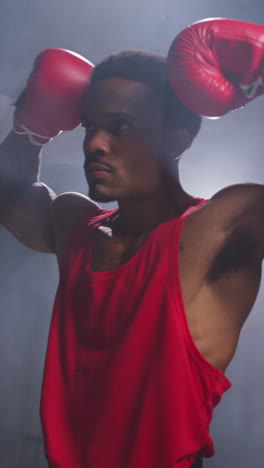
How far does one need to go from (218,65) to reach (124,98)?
0.23 m

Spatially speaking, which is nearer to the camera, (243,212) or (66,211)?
(243,212)

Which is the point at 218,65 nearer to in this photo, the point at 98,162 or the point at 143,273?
the point at 98,162

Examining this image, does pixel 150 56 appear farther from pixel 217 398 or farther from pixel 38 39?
pixel 38 39

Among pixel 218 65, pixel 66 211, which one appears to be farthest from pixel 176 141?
pixel 66 211

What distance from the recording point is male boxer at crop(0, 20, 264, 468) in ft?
2.75

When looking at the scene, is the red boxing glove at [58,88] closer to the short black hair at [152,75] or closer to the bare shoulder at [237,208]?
the short black hair at [152,75]

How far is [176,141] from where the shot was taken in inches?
42.2

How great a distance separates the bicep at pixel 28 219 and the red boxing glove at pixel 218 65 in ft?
1.79

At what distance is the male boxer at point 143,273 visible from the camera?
0.84 metres

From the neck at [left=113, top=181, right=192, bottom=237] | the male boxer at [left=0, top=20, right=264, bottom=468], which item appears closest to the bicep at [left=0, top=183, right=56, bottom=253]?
the male boxer at [left=0, top=20, right=264, bottom=468]

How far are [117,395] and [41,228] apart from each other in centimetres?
55

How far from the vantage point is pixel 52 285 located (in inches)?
106

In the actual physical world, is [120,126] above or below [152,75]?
below

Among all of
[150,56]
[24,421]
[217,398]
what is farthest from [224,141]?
[24,421]
